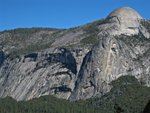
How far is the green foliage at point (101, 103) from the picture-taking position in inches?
5472

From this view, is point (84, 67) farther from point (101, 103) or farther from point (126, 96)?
point (126, 96)

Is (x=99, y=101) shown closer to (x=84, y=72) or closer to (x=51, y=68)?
(x=84, y=72)

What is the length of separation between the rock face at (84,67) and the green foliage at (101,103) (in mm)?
4849

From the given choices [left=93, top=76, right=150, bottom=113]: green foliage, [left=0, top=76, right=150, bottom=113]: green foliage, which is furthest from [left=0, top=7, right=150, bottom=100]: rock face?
[left=0, top=76, right=150, bottom=113]: green foliage

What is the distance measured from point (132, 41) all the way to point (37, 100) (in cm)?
5637

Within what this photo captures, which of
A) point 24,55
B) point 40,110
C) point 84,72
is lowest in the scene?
point 40,110

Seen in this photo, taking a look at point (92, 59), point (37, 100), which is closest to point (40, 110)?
point (37, 100)

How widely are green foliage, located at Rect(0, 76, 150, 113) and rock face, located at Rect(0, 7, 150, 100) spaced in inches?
191

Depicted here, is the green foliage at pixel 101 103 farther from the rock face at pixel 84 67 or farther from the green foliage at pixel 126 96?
the rock face at pixel 84 67

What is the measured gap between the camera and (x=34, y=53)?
640 ft

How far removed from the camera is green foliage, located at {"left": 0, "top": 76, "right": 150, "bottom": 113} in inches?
5472

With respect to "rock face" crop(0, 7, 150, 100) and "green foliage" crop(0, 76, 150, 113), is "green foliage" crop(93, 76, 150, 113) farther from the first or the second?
"rock face" crop(0, 7, 150, 100)

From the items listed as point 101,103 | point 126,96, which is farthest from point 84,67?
point 126,96

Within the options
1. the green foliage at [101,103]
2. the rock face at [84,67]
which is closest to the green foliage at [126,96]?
the green foliage at [101,103]
